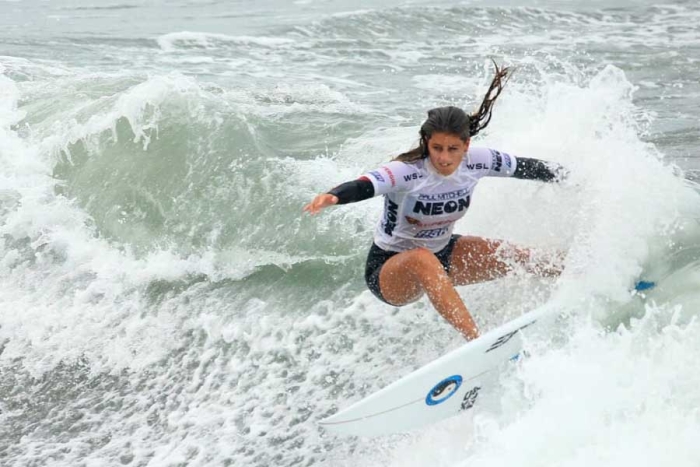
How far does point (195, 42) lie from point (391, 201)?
13.5 meters

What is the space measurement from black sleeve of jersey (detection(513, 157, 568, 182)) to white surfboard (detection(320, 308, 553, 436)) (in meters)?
0.95

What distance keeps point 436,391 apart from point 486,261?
1.08 metres

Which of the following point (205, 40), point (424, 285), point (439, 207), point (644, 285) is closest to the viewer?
point (424, 285)

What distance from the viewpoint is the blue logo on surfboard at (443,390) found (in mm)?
4773

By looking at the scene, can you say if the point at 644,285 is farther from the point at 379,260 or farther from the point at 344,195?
the point at 344,195

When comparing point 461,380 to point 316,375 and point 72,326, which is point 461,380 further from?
point 72,326

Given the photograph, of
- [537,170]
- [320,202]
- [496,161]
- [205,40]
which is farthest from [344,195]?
[205,40]

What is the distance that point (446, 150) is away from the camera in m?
4.90

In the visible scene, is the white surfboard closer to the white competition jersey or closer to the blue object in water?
the white competition jersey

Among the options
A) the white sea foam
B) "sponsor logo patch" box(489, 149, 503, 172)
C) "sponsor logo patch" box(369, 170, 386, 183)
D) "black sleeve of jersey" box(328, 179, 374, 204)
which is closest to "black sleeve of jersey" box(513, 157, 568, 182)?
"sponsor logo patch" box(489, 149, 503, 172)

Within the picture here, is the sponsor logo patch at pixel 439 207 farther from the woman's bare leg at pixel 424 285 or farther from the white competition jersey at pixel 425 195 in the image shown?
the woman's bare leg at pixel 424 285

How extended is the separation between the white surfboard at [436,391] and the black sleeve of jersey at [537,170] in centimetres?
95

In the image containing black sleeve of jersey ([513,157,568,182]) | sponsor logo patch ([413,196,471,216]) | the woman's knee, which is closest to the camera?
the woman's knee

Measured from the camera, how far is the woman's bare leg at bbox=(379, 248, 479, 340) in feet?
16.1
